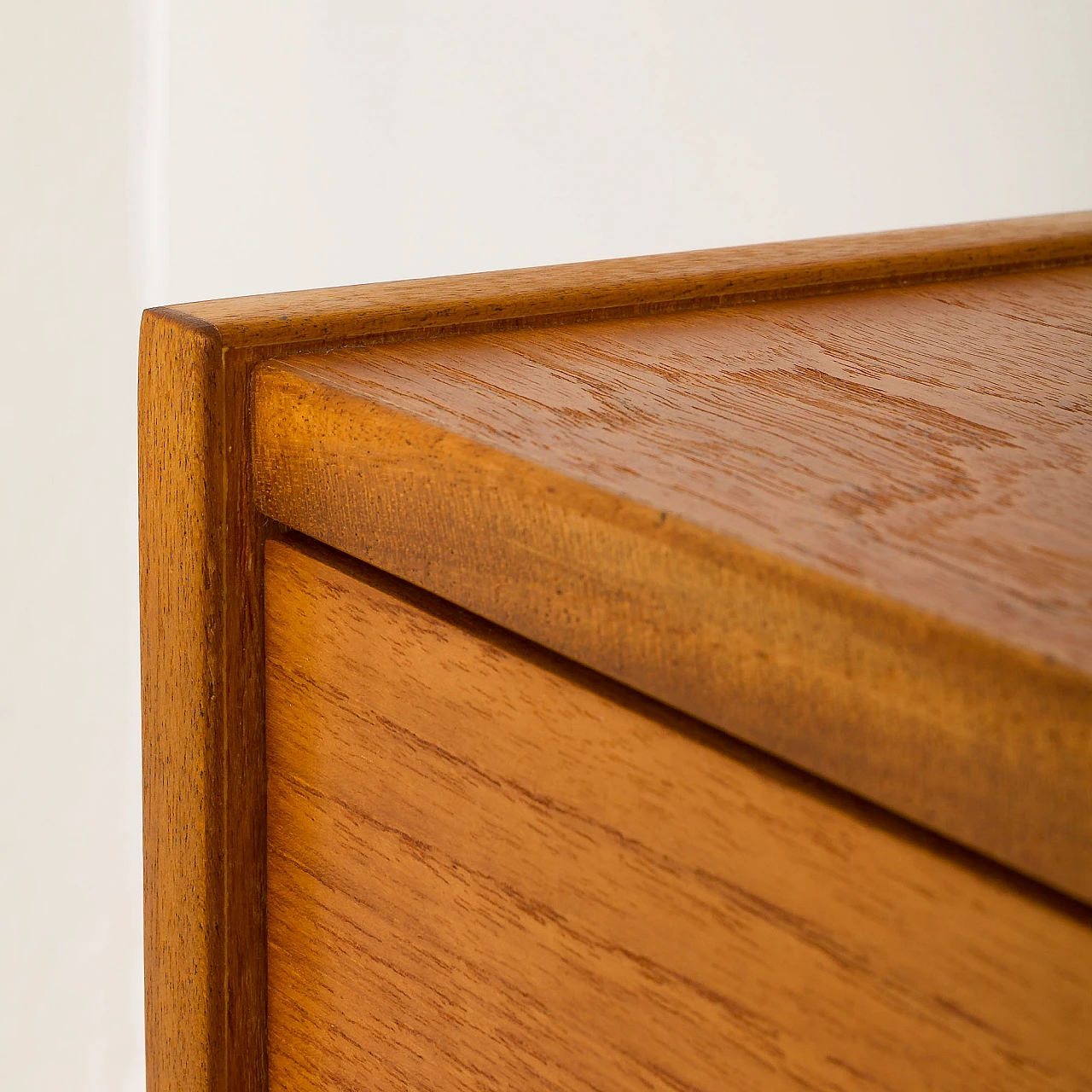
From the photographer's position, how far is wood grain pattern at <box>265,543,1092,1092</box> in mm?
141

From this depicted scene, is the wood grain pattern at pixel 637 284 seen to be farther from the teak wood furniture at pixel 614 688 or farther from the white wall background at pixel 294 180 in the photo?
the white wall background at pixel 294 180

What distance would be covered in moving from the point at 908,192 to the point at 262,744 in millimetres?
749

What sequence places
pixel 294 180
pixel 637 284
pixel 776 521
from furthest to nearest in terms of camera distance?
pixel 294 180 < pixel 637 284 < pixel 776 521

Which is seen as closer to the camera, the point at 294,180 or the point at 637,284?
the point at 637,284

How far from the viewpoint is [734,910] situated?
6.3 inches

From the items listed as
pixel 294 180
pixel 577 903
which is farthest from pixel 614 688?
pixel 294 180

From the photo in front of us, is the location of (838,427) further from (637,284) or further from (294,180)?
(294,180)

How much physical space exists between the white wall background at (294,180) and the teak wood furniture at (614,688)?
0.61 metres

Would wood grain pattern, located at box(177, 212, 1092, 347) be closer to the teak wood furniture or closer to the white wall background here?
the teak wood furniture

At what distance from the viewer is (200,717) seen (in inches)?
9.0

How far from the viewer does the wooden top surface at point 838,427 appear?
0.15 m

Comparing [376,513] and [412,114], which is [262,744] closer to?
[376,513]

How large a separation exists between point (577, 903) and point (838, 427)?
0.27ft

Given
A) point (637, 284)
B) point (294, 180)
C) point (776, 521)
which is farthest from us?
point (294, 180)
